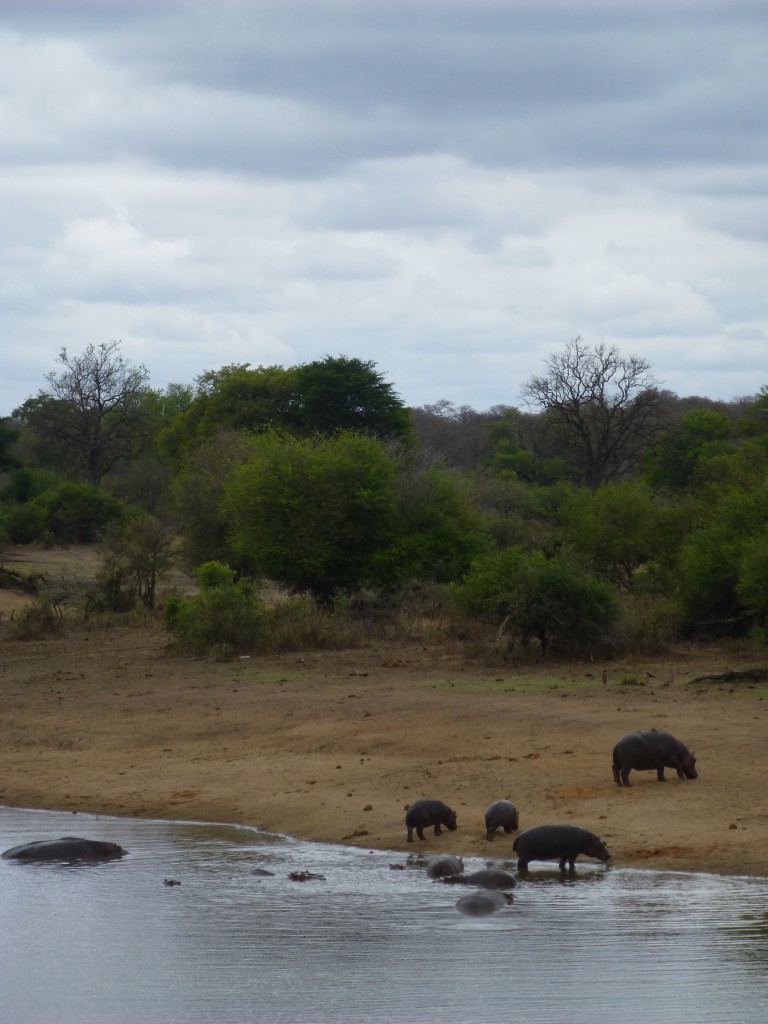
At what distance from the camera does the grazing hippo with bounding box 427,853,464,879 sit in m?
10.1

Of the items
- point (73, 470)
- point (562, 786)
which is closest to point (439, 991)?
point (562, 786)

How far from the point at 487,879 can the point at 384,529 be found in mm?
18829

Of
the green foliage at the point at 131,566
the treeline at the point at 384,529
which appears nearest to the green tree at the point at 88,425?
the treeline at the point at 384,529

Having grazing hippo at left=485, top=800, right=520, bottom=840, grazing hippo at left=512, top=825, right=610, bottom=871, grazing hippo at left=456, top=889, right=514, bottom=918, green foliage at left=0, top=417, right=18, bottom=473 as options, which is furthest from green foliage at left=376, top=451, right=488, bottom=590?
green foliage at left=0, top=417, right=18, bottom=473

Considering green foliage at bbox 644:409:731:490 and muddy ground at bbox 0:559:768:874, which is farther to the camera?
green foliage at bbox 644:409:731:490

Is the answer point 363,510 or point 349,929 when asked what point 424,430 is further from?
point 349,929

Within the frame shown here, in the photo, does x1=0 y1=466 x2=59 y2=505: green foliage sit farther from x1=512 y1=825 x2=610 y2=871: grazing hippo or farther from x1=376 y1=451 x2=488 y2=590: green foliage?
x1=512 y1=825 x2=610 y2=871: grazing hippo

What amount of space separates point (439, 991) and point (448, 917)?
1252 millimetres

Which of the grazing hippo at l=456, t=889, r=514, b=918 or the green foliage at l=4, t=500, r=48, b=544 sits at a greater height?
the green foliage at l=4, t=500, r=48, b=544

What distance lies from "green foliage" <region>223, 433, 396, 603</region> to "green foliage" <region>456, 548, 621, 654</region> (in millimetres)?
6623

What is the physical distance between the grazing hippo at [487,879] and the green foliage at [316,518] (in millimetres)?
17618

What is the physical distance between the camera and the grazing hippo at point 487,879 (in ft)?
32.0

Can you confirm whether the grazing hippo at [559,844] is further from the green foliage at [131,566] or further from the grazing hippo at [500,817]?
the green foliage at [131,566]

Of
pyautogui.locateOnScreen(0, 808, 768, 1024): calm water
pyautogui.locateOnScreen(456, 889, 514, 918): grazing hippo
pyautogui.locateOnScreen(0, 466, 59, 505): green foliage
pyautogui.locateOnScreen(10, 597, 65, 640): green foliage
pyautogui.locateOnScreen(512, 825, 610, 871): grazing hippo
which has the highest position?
pyautogui.locateOnScreen(0, 466, 59, 505): green foliage
